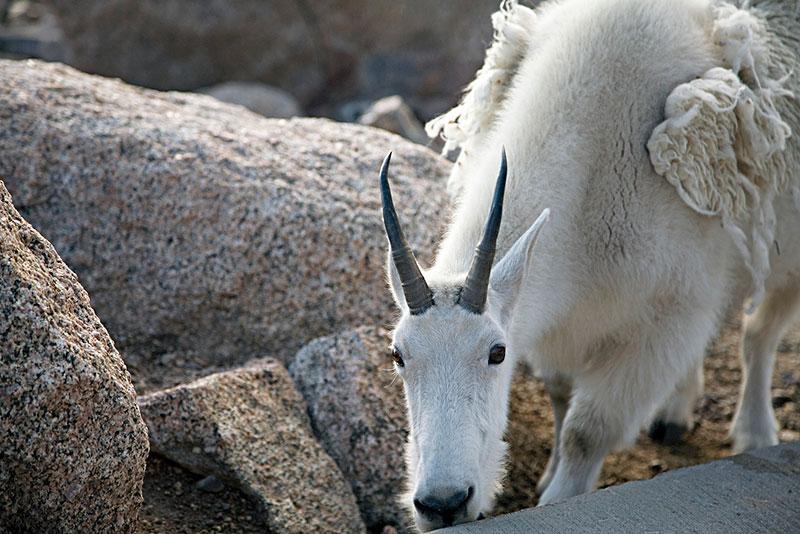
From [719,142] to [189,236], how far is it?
242 centimetres

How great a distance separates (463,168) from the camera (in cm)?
483

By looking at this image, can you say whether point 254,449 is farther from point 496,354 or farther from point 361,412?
point 496,354

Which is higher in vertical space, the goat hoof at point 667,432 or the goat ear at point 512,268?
the goat ear at point 512,268

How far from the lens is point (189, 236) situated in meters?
4.86

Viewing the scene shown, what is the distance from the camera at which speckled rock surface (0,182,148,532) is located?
10.2 feet

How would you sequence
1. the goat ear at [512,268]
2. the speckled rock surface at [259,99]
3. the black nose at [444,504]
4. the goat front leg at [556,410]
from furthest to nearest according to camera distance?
the speckled rock surface at [259,99]
the goat front leg at [556,410]
the goat ear at [512,268]
the black nose at [444,504]

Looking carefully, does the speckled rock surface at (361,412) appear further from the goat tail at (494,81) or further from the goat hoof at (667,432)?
the goat hoof at (667,432)

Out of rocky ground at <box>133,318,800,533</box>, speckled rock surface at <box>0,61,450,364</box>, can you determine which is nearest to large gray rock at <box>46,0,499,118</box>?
rocky ground at <box>133,318,800,533</box>

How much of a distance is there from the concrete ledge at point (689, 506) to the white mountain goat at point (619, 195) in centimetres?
22

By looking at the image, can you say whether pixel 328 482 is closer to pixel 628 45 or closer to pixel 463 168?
pixel 463 168

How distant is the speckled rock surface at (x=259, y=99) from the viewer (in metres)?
9.62

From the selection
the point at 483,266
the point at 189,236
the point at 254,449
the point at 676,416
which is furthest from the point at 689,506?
the point at 189,236

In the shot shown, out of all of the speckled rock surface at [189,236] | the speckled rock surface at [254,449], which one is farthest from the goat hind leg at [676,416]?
the speckled rock surface at [254,449]

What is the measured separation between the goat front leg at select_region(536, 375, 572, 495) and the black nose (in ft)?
5.27
